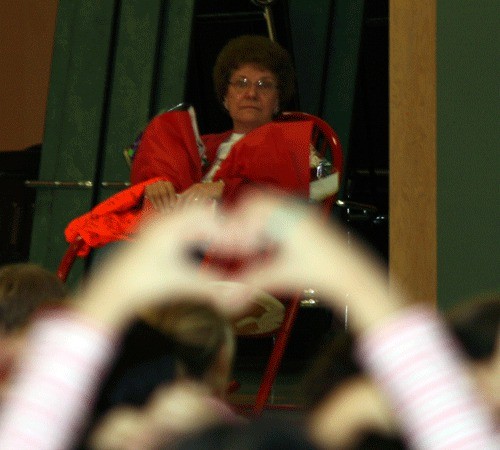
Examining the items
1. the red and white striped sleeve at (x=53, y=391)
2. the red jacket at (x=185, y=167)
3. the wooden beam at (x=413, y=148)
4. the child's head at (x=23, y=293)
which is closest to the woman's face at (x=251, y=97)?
the red jacket at (x=185, y=167)

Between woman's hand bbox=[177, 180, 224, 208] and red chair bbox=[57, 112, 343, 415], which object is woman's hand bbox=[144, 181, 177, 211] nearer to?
woman's hand bbox=[177, 180, 224, 208]

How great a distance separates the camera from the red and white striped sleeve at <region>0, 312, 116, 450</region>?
46cm

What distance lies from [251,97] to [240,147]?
0.33 meters

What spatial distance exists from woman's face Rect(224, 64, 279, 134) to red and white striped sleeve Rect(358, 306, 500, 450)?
1.51m

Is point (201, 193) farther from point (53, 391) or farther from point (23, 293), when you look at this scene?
point (53, 391)

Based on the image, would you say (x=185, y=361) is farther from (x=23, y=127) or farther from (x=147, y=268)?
(x=23, y=127)

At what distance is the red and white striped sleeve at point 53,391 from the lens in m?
0.46

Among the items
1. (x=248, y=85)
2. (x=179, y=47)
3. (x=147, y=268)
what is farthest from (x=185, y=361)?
(x=179, y=47)

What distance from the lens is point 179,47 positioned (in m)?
2.87

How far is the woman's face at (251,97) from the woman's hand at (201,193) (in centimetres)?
42

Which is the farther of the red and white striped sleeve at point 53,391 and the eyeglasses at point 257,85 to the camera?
the eyeglasses at point 257,85

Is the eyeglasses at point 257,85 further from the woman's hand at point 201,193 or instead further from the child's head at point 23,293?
the child's head at point 23,293

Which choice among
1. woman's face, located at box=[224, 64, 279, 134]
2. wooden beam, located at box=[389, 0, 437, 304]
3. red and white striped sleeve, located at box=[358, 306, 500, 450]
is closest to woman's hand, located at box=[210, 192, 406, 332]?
red and white striped sleeve, located at box=[358, 306, 500, 450]

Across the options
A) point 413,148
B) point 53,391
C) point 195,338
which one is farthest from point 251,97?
point 53,391
